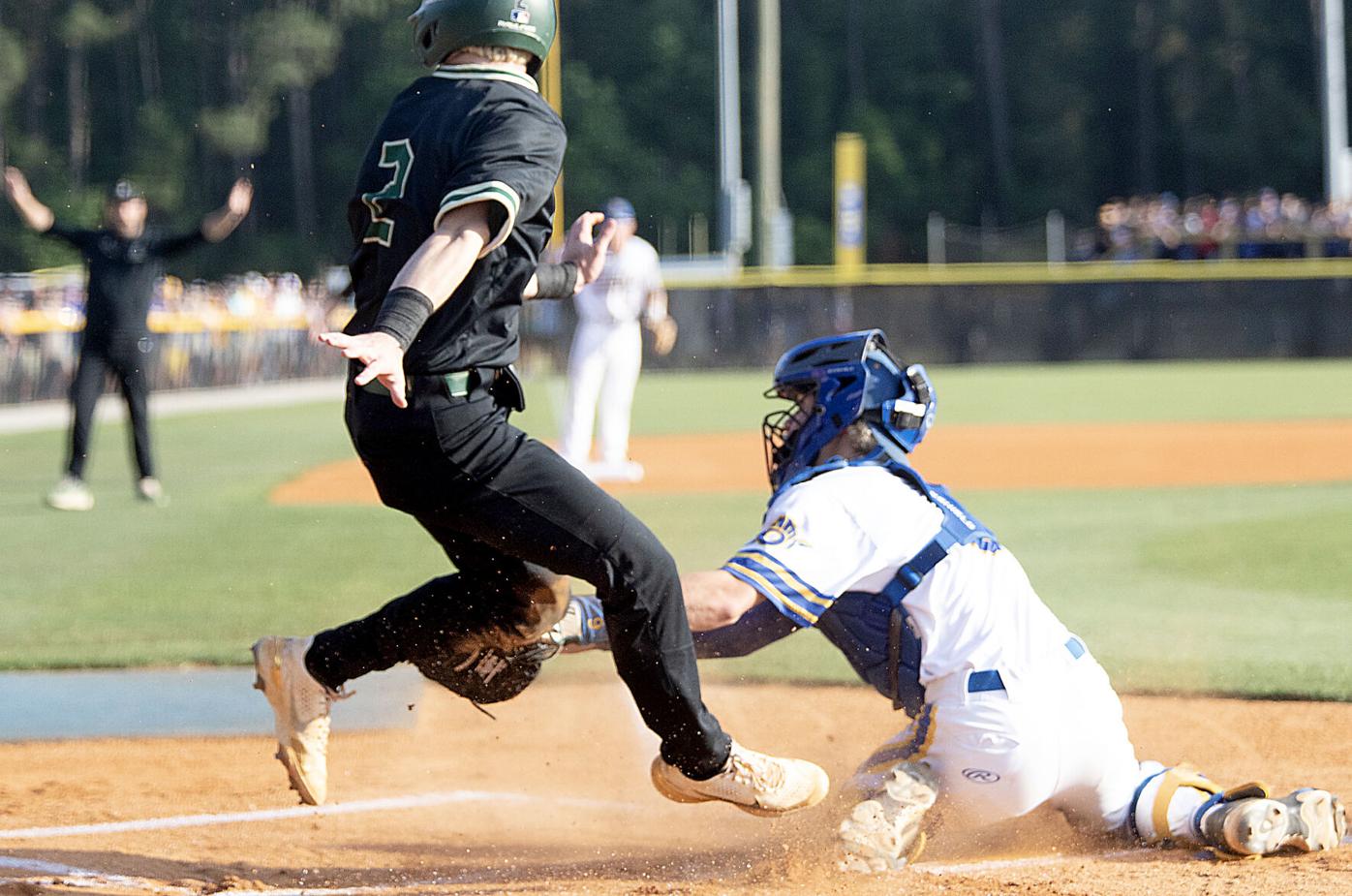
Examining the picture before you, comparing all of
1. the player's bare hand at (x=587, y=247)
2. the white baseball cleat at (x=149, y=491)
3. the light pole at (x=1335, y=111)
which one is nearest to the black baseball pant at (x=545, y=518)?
the player's bare hand at (x=587, y=247)

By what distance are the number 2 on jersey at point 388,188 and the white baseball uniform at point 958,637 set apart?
105cm

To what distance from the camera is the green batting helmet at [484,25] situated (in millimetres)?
3723

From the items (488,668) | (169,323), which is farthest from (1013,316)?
(488,668)

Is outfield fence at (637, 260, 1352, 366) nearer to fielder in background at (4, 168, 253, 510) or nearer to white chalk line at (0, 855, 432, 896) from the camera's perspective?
fielder in background at (4, 168, 253, 510)

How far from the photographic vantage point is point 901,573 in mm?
3928

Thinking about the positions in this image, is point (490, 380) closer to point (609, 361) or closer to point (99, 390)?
point (99, 390)

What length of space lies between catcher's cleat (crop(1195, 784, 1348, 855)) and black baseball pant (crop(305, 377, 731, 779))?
4.01ft

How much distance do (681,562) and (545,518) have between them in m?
5.21

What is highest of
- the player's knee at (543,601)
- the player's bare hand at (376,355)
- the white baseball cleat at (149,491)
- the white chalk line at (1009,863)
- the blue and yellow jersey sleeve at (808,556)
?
the player's bare hand at (376,355)

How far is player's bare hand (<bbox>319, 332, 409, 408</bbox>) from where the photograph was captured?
3.21 metres

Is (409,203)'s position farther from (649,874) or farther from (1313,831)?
(1313,831)

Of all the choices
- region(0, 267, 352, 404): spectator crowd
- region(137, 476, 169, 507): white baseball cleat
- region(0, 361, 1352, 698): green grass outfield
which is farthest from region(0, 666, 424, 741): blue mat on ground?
region(0, 267, 352, 404): spectator crowd

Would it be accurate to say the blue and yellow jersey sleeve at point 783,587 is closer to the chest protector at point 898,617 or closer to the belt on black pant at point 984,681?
the chest protector at point 898,617

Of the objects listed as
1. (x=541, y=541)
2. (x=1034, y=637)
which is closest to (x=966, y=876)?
(x=1034, y=637)
